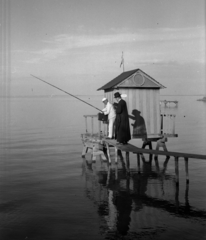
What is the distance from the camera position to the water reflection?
34.1ft

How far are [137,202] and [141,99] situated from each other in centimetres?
878

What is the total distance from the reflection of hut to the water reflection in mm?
2470

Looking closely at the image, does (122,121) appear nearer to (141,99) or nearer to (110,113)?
(110,113)

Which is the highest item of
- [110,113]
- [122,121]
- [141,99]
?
[141,99]

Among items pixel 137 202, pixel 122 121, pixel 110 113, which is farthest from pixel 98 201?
pixel 110 113

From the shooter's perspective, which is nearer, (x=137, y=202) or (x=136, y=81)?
(x=137, y=202)

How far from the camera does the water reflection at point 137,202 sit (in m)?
10.4

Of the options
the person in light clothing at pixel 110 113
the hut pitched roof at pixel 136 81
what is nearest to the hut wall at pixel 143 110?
the hut pitched roof at pixel 136 81

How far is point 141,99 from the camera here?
20609 millimetres

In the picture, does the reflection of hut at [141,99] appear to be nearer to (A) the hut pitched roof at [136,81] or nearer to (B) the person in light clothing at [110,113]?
(A) the hut pitched roof at [136,81]

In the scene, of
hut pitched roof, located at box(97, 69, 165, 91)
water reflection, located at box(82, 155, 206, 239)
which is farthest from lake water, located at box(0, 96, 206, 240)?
hut pitched roof, located at box(97, 69, 165, 91)

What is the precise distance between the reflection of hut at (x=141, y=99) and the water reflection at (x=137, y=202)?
2.47 metres

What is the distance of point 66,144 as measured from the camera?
3167 cm

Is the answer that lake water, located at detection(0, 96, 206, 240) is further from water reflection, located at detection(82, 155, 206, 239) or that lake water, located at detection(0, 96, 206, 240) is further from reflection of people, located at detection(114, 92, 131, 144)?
reflection of people, located at detection(114, 92, 131, 144)
